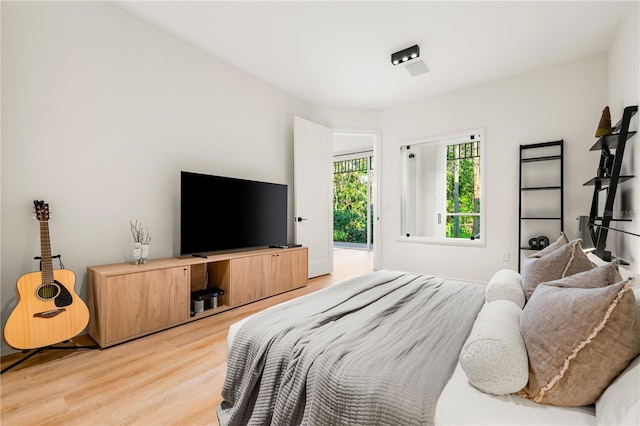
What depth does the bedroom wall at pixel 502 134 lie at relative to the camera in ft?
10.9

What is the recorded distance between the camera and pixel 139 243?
2.60m

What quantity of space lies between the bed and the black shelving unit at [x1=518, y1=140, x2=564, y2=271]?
2430mm

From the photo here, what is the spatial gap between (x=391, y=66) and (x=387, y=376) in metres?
3.42

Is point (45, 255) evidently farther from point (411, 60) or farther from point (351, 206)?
point (351, 206)

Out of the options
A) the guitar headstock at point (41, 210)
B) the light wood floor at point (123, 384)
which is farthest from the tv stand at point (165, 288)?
the guitar headstock at point (41, 210)

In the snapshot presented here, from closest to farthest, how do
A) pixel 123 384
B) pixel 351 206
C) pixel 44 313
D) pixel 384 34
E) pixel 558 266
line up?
pixel 558 266 < pixel 123 384 < pixel 44 313 < pixel 384 34 < pixel 351 206

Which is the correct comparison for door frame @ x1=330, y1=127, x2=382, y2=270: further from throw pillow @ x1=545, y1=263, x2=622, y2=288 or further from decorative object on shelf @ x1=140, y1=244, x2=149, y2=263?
throw pillow @ x1=545, y1=263, x2=622, y2=288

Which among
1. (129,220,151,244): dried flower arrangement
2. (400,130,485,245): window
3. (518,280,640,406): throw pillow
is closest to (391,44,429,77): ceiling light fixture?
(400,130,485,245): window

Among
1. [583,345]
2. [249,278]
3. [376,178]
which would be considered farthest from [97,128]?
[376,178]

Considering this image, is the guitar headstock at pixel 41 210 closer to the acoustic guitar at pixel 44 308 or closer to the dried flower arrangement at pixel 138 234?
the acoustic guitar at pixel 44 308

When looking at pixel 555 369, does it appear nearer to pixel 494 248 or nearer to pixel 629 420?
pixel 629 420

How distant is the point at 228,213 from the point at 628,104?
147 inches

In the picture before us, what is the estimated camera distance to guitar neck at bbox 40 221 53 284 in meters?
1.98

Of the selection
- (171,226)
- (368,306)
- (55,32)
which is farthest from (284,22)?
(368,306)
